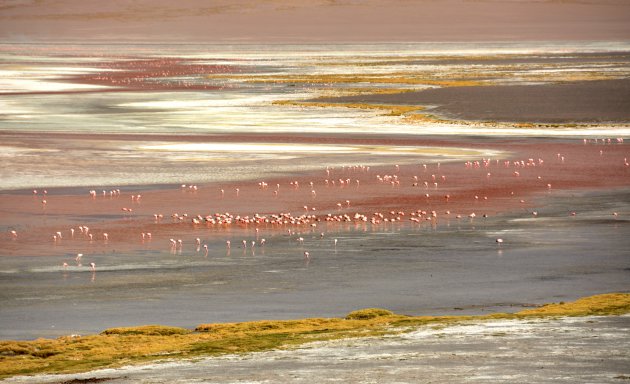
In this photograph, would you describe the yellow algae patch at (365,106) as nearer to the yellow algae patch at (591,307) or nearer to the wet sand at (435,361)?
the yellow algae patch at (591,307)

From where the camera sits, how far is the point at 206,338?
15.6 metres

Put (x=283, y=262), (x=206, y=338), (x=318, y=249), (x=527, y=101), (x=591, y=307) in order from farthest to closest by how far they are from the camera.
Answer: (x=527, y=101) → (x=318, y=249) → (x=283, y=262) → (x=591, y=307) → (x=206, y=338)

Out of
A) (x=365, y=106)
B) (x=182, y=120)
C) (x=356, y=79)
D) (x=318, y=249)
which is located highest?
(x=356, y=79)

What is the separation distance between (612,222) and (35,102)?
4026 cm

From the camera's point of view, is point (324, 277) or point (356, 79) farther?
point (356, 79)

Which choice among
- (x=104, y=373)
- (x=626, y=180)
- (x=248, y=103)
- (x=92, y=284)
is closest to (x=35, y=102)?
(x=248, y=103)

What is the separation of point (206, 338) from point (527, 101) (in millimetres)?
44178

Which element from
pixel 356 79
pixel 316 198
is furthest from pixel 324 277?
pixel 356 79

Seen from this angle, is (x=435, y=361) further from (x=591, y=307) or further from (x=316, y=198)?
(x=316, y=198)

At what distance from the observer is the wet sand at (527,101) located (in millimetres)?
51562

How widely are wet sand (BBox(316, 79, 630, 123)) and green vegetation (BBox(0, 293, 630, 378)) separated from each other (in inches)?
1352

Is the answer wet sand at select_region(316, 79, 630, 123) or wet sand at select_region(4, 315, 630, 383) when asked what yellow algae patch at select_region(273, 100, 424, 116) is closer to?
wet sand at select_region(316, 79, 630, 123)

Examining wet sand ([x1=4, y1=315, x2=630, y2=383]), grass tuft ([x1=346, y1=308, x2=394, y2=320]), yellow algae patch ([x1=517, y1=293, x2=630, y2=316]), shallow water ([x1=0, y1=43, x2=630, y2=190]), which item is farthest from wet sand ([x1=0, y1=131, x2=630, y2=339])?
shallow water ([x1=0, y1=43, x2=630, y2=190])

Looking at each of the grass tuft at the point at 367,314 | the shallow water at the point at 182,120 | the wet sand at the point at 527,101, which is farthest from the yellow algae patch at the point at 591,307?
the wet sand at the point at 527,101
